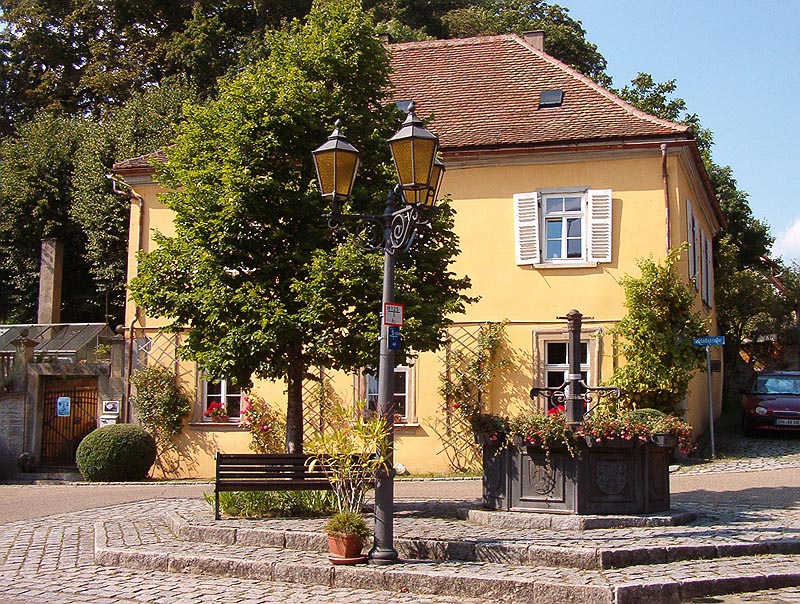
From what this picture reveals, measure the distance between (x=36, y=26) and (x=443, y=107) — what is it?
20374 mm

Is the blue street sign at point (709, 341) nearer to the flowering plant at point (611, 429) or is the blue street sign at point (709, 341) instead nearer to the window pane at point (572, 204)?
the window pane at point (572, 204)

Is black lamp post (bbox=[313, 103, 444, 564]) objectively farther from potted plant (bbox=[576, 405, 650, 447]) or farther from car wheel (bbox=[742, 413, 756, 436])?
car wheel (bbox=[742, 413, 756, 436])

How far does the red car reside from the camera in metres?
19.5

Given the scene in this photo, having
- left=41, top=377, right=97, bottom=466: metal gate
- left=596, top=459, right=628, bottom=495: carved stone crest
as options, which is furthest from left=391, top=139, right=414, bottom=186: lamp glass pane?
left=41, top=377, right=97, bottom=466: metal gate

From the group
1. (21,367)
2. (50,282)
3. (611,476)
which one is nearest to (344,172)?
(611,476)

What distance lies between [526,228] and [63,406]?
11.8m

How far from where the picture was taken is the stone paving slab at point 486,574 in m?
7.57

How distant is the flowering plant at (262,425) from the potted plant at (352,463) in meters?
10.1

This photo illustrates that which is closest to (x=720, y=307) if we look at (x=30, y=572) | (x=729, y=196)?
(x=729, y=196)

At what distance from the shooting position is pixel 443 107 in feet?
68.3

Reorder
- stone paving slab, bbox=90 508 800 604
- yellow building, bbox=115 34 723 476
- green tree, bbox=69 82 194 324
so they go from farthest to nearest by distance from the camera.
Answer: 1. green tree, bbox=69 82 194 324
2. yellow building, bbox=115 34 723 476
3. stone paving slab, bbox=90 508 800 604

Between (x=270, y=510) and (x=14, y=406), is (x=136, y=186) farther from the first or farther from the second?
(x=270, y=510)

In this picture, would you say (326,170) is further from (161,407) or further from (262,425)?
(161,407)

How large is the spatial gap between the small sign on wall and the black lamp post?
14777 mm
